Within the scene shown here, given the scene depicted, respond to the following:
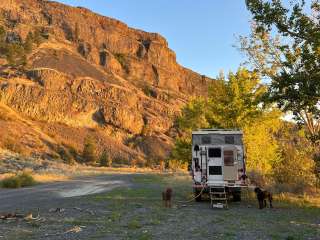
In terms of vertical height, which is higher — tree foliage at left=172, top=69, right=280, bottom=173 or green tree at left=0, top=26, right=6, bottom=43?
green tree at left=0, top=26, right=6, bottom=43

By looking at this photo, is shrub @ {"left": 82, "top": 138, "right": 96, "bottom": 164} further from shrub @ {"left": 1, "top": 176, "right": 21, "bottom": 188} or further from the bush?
shrub @ {"left": 1, "top": 176, "right": 21, "bottom": 188}

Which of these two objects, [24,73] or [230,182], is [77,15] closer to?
[24,73]

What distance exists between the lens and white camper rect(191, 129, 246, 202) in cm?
1961

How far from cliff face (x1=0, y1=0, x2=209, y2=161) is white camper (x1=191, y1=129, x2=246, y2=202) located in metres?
52.6

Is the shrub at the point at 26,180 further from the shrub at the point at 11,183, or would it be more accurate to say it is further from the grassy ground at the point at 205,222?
the grassy ground at the point at 205,222

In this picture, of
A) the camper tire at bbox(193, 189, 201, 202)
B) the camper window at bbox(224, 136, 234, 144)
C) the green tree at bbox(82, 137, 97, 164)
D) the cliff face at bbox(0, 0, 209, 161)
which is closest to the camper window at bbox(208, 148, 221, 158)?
the camper window at bbox(224, 136, 234, 144)

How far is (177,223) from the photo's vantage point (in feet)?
41.7

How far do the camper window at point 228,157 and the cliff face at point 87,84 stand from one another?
53323mm

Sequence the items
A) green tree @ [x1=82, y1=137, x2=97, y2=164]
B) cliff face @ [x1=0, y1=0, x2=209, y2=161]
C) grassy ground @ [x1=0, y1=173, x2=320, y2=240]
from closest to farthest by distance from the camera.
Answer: grassy ground @ [x1=0, y1=173, x2=320, y2=240]
green tree @ [x1=82, y1=137, x2=97, y2=164]
cliff face @ [x1=0, y1=0, x2=209, y2=161]

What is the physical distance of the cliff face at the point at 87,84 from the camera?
87812 mm

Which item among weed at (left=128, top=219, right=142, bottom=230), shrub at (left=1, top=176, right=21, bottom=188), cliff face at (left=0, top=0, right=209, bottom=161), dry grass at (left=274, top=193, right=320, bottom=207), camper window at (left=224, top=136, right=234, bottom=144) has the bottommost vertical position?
weed at (left=128, top=219, right=142, bottom=230)

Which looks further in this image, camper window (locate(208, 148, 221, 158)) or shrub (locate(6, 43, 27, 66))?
shrub (locate(6, 43, 27, 66))

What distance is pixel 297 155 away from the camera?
25469 millimetres

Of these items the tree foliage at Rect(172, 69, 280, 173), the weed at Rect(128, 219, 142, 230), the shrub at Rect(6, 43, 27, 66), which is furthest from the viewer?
the shrub at Rect(6, 43, 27, 66)
